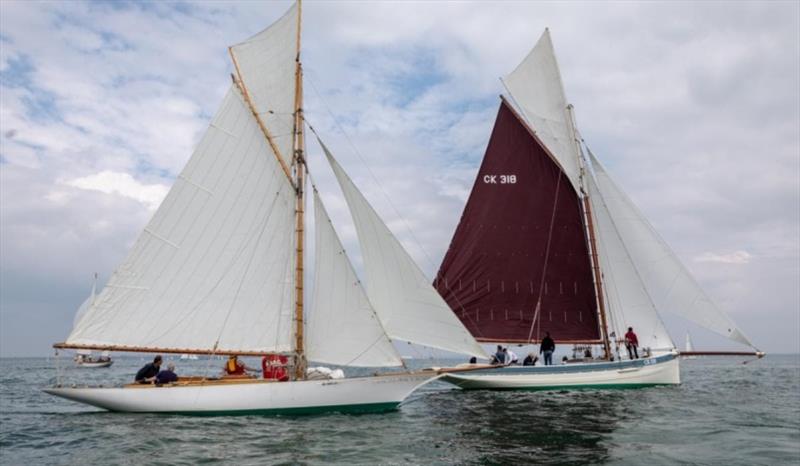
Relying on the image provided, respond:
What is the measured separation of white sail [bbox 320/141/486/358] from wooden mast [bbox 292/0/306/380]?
2.59 metres

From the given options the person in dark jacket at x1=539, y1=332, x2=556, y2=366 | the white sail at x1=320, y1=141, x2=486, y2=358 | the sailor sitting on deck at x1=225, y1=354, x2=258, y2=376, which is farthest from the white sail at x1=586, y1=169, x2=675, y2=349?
the sailor sitting on deck at x1=225, y1=354, x2=258, y2=376

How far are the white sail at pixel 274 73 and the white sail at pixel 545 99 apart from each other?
1923 cm

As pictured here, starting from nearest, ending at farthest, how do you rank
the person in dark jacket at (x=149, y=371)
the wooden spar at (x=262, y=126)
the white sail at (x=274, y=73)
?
the person in dark jacket at (x=149, y=371) → the wooden spar at (x=262, y=126) → the white sail at (x=274, y=73)

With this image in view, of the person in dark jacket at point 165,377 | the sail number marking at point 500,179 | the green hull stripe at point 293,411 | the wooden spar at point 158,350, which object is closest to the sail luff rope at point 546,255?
the sail number marking at point 500,179

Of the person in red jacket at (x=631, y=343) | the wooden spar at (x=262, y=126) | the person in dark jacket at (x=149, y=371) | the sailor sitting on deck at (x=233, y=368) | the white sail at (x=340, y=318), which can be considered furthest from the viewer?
the person in red jacket at (x=631, y=343)

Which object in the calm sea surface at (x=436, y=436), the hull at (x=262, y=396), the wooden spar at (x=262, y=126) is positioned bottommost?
the calm sea surface at (x=436, y=436)

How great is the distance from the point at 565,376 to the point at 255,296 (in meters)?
19.7

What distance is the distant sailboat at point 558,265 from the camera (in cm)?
3591

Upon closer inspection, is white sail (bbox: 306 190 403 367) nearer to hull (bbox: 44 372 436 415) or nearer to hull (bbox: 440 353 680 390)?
hull (bbox: 44 372 436 415)

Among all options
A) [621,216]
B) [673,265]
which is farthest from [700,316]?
[621,216]

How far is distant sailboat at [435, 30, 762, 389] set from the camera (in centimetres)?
3591

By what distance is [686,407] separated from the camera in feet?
87.1

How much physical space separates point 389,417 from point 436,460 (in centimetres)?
691

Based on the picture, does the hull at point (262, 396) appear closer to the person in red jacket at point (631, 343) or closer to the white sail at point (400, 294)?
the white sail at point (400, 294)
